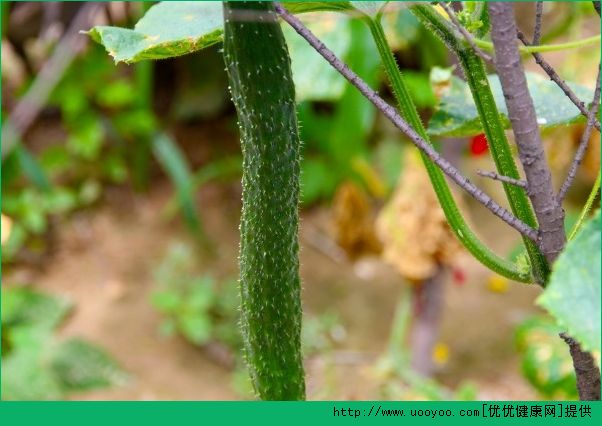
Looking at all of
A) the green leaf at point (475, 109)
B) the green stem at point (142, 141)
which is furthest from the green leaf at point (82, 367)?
the green leaf at point (475, 109)

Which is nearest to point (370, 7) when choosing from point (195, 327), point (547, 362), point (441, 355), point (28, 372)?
point (547, 362)

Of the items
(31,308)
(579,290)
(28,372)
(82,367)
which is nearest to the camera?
(579,290)

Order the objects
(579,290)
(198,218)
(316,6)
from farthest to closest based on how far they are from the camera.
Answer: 1. (198,218)
2. (316,6)
3. (579,290)

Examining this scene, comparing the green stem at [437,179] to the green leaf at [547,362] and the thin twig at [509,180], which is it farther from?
→ the green leaf at [547,362]

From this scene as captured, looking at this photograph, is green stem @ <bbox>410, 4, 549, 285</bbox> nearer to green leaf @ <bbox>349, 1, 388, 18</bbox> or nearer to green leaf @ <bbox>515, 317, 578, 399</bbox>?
green leaf @ <bbox>349, 1, 388, 18</bbox>


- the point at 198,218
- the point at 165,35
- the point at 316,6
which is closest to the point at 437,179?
the point at 316,6

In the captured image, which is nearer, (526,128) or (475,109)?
(526,128)

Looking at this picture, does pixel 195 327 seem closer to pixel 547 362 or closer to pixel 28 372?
pixel 28 372

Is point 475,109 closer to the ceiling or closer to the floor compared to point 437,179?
closer to the ceiling

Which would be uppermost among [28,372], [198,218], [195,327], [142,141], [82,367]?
[142,141]
